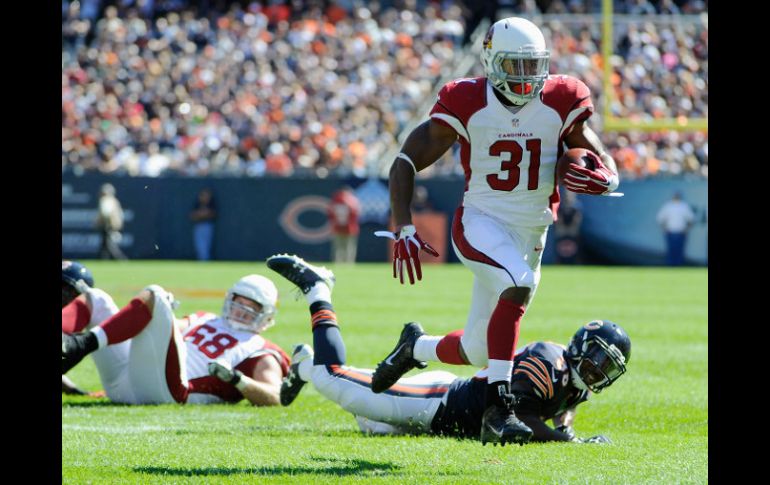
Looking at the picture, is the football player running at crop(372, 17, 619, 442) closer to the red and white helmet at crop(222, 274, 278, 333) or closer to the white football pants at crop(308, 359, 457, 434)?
the white football pants at crop(308, 359, 457, 434)

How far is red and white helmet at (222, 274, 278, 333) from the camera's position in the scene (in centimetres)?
670

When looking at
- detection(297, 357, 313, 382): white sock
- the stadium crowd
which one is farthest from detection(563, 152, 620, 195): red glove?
the stadium crowd

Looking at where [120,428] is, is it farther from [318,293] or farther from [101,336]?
[318,293]

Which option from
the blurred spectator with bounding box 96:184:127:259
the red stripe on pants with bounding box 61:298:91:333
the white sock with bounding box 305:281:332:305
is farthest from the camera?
the blurred spectator with bounding box 96:184:127:259

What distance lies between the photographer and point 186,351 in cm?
666

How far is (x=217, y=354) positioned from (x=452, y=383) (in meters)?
1.60

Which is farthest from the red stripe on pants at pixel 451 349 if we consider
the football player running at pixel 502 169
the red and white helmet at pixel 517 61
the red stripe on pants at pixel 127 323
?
the red stripe on pants at pixel 127 323

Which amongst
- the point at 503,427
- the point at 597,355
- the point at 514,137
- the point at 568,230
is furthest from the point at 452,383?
the point at 568,230

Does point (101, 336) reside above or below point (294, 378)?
above

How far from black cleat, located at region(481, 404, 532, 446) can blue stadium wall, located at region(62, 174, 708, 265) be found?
17539 mm

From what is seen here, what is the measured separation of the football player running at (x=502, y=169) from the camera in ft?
16.5
